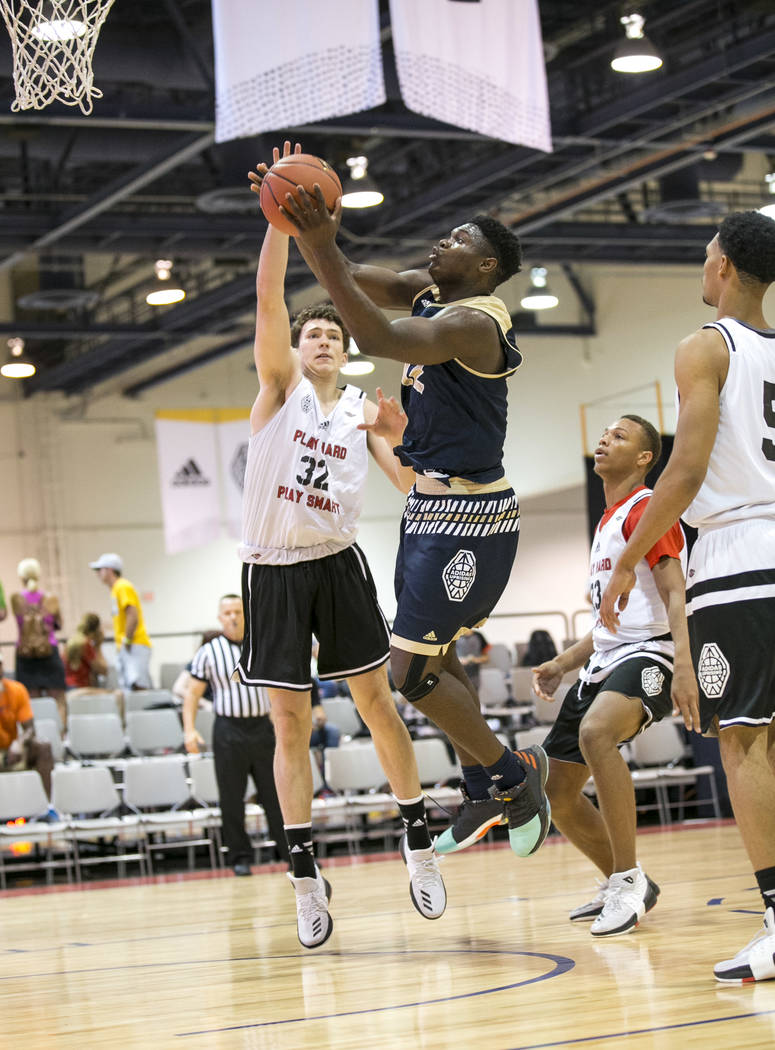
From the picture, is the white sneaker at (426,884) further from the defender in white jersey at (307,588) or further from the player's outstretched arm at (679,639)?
the player's outstretched arm at (679,639)

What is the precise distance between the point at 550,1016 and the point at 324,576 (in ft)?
6.92

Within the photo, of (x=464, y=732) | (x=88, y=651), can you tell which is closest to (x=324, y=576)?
(x=464, y=732)

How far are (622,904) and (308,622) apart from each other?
159cm

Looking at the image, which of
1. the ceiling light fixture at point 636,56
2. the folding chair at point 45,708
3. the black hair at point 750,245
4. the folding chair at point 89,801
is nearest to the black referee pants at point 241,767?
the folding chair at point 89,801

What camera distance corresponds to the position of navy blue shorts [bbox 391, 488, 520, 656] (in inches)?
186

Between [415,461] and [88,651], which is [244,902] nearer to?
[415,461]

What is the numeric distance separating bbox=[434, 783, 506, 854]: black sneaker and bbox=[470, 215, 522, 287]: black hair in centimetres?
189

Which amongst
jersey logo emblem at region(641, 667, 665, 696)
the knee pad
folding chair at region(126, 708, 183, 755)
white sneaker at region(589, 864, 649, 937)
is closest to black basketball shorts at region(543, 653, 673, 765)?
jersey logo emblem at region(641, 667, 665, 696)

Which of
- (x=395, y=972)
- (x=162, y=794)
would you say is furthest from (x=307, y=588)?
(x=162, y=794)

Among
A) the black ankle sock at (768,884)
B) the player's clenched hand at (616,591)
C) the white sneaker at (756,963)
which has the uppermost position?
the player's clenched hand at (616,591)

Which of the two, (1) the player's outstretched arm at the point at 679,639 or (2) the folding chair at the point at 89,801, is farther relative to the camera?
(2) the folding chair at the point at 89,801

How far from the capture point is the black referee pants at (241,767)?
9500 millimetres

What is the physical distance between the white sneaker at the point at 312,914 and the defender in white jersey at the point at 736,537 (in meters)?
1.63

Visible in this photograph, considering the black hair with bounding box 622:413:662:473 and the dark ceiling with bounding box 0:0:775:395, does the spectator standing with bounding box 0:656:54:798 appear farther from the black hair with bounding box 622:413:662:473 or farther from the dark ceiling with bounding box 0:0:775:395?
the black hair with bounding box 622:413:662:473
